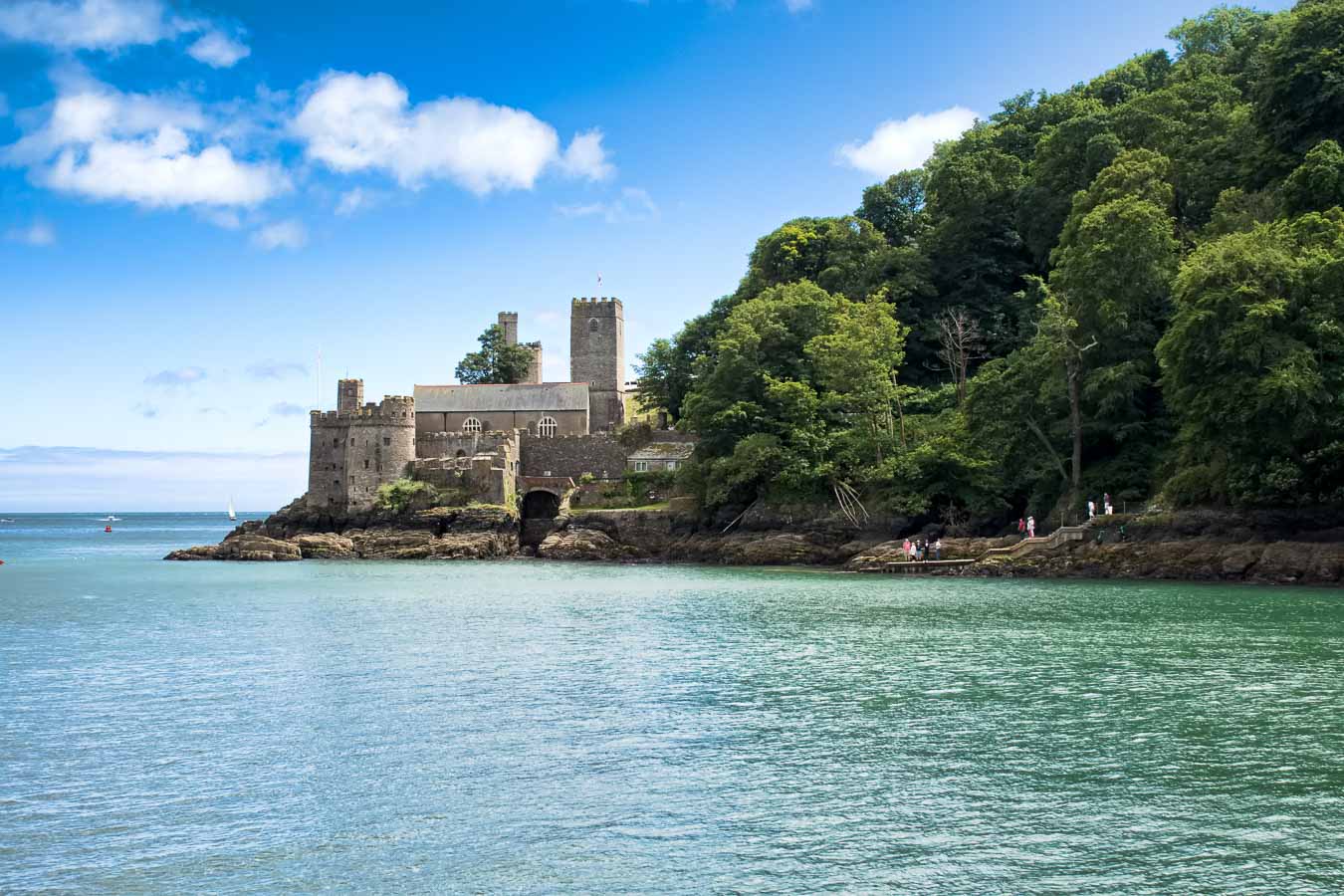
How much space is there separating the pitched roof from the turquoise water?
53855mm

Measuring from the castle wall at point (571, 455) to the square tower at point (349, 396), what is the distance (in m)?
11.2

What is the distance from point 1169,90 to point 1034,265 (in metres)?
12.4

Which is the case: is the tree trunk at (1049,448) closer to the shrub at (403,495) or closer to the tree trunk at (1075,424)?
the tree trunk at (1075,424)

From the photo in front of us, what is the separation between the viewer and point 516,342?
344ft

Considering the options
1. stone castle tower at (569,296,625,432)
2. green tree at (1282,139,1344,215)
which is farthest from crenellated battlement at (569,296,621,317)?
green tree at (1282,139,1344,215)

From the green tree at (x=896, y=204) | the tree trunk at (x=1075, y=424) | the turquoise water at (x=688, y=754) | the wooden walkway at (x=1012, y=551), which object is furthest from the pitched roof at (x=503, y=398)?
the turquoise water at (x=688, y=754)

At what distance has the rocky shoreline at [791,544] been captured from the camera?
41.8 meters

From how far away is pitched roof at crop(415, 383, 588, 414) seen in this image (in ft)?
286

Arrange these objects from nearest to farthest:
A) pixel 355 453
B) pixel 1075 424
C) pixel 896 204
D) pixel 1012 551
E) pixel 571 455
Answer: pixel 1012 551
pixel 1075 424
pixel 355 453
pixel 571 455
pixel 896 204

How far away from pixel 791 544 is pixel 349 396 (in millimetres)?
33171

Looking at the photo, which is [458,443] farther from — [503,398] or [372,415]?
[503,398]

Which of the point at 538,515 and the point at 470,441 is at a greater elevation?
the point at 470,441

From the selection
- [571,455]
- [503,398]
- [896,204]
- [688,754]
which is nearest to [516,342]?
[503,398]

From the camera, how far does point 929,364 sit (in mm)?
71375
